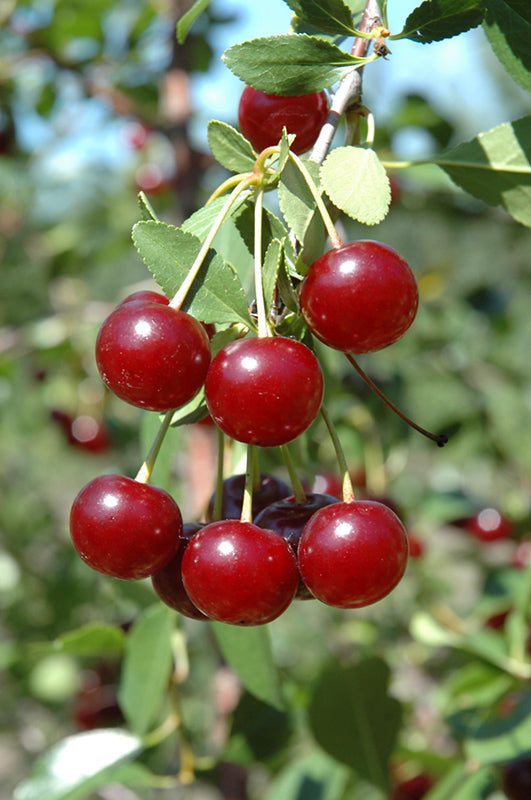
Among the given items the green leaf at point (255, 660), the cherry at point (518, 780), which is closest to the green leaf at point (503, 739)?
the cherry at point (518, 780)

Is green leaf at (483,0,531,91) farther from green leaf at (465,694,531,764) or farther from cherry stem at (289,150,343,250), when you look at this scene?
green leaf at (465,694,531,764)

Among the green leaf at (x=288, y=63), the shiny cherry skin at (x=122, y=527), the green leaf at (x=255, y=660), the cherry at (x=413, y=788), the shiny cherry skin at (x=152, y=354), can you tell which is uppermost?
the green leaf at (x=288, y=63)

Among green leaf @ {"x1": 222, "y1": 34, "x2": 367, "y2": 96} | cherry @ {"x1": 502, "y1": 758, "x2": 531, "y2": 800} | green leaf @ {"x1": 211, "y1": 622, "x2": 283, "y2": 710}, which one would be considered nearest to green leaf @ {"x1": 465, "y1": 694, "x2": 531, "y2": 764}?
cherry @ {"x1": 502, "y1": 758, "x2": 531, "y2": 800}

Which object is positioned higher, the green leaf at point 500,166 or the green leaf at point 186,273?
the green leaf at point 186,273

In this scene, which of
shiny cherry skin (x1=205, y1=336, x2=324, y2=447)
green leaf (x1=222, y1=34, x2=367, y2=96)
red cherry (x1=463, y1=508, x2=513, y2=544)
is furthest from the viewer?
red cherry (x1=463, y1=508, x2=513, y2=544)

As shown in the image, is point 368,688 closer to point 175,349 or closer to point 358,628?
point 175,349

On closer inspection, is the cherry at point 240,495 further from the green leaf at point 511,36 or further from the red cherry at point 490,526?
the red cherry at point 490,526

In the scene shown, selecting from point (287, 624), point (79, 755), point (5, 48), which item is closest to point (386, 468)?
point (79, 755)
